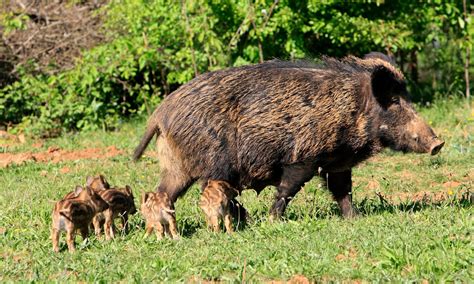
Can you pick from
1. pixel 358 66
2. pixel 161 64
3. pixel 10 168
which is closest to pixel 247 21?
pixel 161 64

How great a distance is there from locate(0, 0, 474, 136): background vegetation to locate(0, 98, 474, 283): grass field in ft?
13.1

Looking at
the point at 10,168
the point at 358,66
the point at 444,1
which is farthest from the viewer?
the point at 444,1

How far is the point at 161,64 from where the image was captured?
560 inches

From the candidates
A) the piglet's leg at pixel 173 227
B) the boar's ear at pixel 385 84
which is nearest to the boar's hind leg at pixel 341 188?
the boar's ear at pixel 385 84

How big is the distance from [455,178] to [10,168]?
5.26 m

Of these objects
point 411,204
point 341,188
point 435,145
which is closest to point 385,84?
point 435,145

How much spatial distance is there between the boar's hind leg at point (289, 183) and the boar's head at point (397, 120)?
0.76 metres

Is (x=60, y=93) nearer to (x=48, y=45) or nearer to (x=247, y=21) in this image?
(x=48, y=45)

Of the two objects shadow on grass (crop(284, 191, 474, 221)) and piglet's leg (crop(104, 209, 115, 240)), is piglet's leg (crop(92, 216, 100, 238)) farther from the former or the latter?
shadow on grass (crop(284, 191, 474, 221))

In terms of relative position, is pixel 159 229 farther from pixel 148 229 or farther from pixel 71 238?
pixel 71 238

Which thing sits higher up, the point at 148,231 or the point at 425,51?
the point at 148,231

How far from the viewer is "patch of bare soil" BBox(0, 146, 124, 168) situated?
11461 mm

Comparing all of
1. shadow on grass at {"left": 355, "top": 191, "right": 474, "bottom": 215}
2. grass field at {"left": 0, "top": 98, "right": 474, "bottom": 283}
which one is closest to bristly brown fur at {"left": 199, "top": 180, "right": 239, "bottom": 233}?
grass field at {"left": 0, "top": 98, "right": 474, "bottom": 283}

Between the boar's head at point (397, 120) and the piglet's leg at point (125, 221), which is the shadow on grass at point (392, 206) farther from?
the piglet's leg at point (125, 221)
